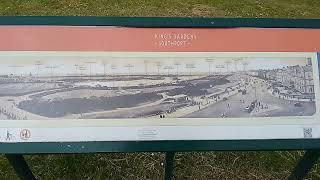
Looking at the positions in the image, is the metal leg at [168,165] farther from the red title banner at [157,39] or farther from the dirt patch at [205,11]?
the dirt patch at [205,11]

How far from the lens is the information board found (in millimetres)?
2650

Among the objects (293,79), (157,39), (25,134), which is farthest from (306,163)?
(25,134)

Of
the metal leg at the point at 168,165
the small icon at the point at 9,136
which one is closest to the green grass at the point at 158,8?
the metal leg at the point at 168,165

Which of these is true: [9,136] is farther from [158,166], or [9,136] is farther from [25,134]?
[158,166]

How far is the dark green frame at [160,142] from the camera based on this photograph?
2.57 metres

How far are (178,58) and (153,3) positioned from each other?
4434 mm

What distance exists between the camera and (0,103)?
2672mm

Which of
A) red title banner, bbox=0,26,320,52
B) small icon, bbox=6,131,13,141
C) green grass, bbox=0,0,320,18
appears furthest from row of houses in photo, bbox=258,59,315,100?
green grass, bbox=0,0,320,18

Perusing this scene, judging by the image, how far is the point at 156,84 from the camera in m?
2.78

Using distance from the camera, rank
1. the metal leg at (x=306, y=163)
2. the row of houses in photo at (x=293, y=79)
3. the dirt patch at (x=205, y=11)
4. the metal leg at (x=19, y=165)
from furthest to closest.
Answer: the dirt patch at (x=205, y=11)
the metal leg at (x=306, y=163)
the metal leg at (x=19, y=165)
the row of houses in photo at (x=293, y=79)

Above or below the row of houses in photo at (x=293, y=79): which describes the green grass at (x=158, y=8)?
above

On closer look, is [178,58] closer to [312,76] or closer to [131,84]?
[131,84]

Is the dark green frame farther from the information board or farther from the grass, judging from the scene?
the grass

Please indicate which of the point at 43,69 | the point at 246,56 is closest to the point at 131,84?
the point at 43,69
